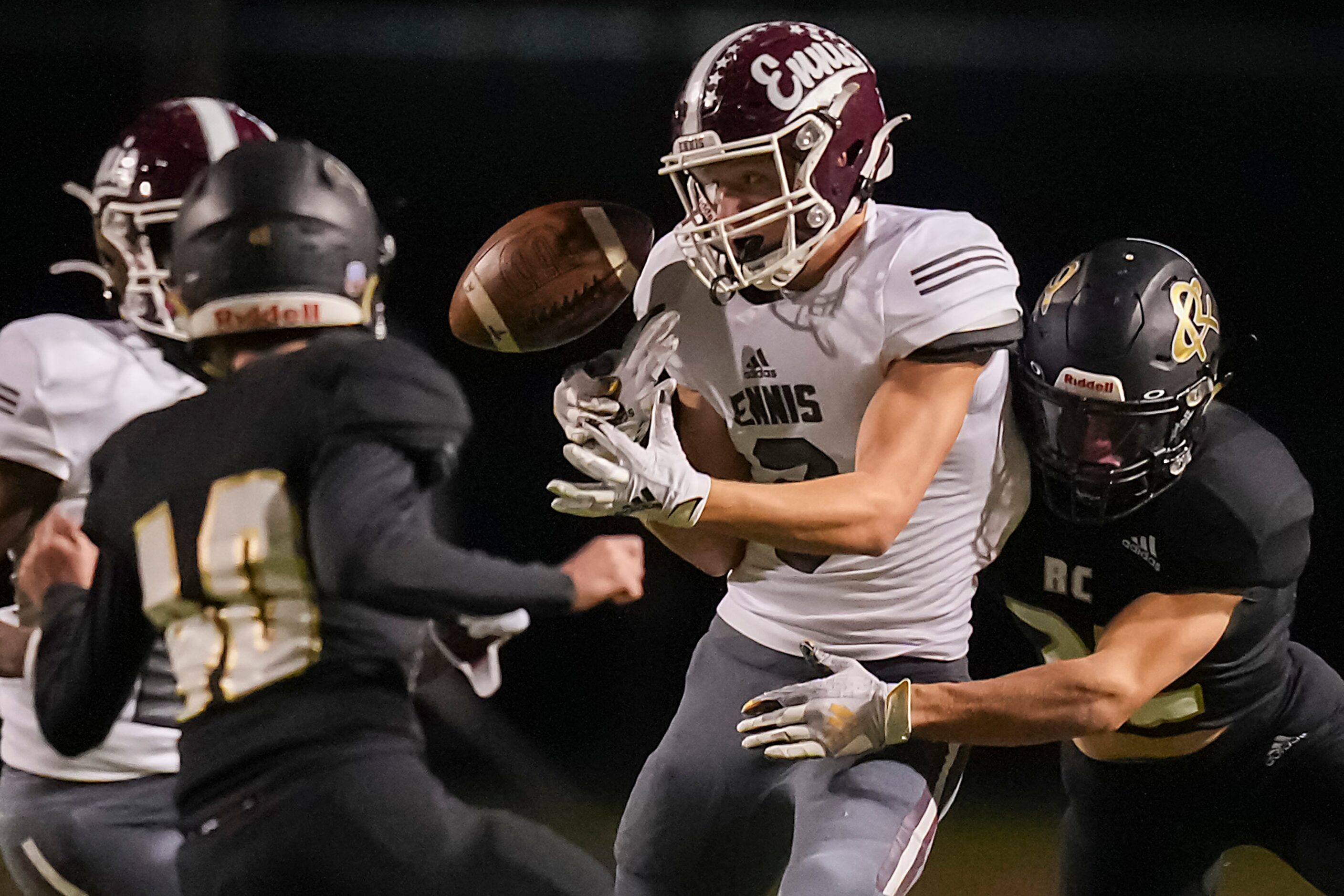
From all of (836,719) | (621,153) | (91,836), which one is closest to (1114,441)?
(836,719)

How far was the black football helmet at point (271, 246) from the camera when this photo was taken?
1.56 m

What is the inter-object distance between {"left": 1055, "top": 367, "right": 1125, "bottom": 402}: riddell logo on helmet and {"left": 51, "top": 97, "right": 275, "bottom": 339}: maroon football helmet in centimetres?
125

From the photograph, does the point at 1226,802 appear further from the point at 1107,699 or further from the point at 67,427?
the point at 67,427

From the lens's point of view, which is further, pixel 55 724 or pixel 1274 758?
pixel 1274 758

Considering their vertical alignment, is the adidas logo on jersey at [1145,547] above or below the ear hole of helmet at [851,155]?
below

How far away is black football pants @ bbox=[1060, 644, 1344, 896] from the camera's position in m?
2.09

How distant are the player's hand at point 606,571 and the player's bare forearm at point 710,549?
32 cm

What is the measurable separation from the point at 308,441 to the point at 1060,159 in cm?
183

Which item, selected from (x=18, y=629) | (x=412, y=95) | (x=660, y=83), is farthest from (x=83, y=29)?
(x=18, y=629)

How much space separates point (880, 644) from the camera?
200cm

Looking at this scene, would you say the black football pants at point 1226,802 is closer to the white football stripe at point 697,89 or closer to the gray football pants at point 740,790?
the gray football pants at point 740,790

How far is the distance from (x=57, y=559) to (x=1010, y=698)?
1.27 m

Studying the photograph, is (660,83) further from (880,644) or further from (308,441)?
(308,441)

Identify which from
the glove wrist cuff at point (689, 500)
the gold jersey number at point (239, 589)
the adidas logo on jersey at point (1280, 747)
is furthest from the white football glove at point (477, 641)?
the adidas logo on jersey at point (1280, 747)
